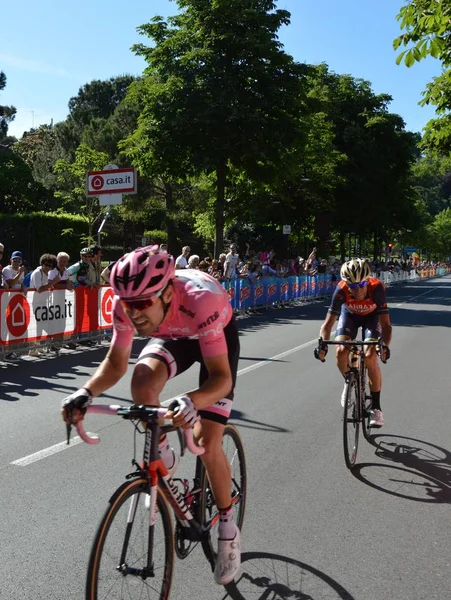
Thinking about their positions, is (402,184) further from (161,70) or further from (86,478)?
(86,478)

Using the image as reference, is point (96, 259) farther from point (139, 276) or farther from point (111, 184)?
point (139, 276)

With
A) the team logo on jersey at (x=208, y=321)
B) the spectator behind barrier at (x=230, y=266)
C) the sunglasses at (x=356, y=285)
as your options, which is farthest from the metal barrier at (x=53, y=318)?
the team logo on jersey at (x=208, y=321)

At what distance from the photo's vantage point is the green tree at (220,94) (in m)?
25.2

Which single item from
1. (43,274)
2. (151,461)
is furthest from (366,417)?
(43,274)

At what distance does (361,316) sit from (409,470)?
5.35 ft

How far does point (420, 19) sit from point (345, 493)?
560 cm

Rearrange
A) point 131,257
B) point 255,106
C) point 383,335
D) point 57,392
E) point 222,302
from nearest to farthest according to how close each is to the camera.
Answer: point 131,257, point 222,302, point 383,335, point 57,392, point 255,106

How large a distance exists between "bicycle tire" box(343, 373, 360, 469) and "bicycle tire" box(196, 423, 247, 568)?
175 centimetres

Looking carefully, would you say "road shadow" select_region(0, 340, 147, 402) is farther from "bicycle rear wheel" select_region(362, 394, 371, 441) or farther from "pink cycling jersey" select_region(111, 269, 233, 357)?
"pink cycling jersey" select_region(111, 269, 233, 357)

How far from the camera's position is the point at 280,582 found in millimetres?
3635

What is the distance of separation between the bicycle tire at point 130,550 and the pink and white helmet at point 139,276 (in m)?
0.82

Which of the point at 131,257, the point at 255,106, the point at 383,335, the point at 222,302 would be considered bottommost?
the point at 383,335

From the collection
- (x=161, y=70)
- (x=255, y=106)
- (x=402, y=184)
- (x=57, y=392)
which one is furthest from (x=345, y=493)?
(x=402, y=184)

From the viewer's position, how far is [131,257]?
3008 mm
